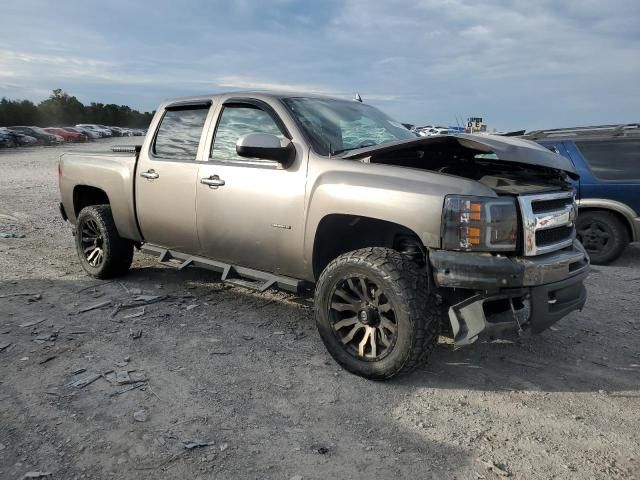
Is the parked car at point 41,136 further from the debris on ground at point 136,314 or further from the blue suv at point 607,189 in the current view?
the blue suv at point 607,189

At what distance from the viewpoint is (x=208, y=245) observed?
4.50 meters

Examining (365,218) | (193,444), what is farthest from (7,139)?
(193,444)

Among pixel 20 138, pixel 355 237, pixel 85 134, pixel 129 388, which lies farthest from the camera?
pixel 85 134

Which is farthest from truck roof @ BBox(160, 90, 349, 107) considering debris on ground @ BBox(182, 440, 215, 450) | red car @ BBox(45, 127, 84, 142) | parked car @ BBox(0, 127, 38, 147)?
red car @ BBox(45, 127, 84, 142)

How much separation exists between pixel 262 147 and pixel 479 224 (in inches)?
60.4

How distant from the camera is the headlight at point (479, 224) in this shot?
3.03 m

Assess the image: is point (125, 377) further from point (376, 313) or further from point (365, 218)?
point (365, 218)

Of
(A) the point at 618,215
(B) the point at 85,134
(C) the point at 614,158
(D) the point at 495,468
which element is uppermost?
(C) the point at 614,158

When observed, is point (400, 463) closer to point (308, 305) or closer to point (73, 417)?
point (73, 417)

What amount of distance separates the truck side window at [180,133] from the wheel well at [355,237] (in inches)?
61.0

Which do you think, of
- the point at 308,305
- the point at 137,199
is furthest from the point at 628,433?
the point at 137,199

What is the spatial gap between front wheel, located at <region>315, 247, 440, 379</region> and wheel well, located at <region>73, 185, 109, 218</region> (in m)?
3.52

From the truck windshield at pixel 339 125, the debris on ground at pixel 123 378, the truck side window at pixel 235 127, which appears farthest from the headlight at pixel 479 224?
the debris on ground at pixel 123 378

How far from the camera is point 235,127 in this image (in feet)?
14.5
